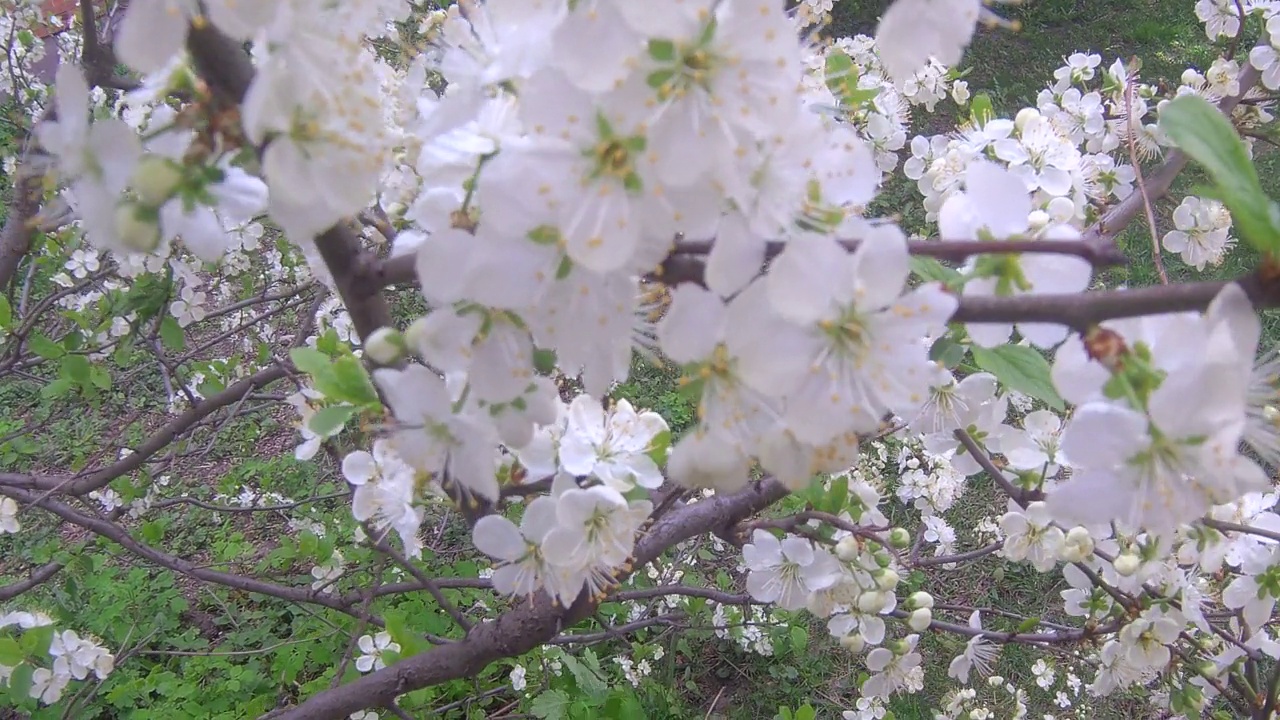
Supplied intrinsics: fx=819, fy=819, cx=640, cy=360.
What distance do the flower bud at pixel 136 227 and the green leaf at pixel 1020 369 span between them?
103 centimetres

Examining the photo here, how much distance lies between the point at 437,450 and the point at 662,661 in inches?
99.3

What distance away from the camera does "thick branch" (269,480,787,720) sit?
1.63 meters

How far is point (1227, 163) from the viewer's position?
29.4 inches

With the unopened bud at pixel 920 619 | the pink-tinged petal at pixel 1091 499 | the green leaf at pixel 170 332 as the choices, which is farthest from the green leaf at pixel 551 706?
the pink-tinged petal at pixel 1091 499

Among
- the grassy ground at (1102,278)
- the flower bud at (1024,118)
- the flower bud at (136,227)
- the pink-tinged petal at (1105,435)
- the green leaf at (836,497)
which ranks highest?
the flower bud at (136,227)

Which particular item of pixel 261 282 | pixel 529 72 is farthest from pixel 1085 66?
pixel 261 282

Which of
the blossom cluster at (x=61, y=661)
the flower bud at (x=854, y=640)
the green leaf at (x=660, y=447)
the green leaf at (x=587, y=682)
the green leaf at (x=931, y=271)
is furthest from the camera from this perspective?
the green leaf at (x=587, y=682)

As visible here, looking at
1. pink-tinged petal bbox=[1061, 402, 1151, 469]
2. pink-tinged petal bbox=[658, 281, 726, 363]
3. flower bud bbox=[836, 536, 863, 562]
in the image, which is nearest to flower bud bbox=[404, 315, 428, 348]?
pink-tinged petal bbox=[658, 281, 726, 363]

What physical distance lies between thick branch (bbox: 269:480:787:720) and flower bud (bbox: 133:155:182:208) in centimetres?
107

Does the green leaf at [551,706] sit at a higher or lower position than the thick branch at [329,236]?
lower

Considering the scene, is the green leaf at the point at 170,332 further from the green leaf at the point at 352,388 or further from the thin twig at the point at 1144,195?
the thin twig at the point at 1144,195

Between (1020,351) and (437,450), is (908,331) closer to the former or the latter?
(1020,351)

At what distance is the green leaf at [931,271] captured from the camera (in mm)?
950

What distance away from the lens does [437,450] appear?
41.1 inches
